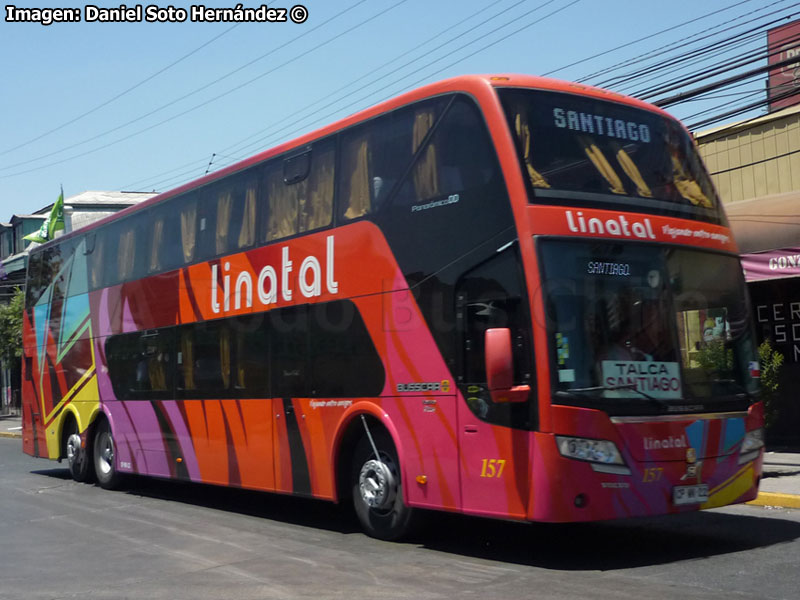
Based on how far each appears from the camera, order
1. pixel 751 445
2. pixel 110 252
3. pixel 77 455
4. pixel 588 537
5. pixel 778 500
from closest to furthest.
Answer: pixel 751 445 → pixel 588 537 → pixel 778 500 → pixel 110 252 → pixel 77 455

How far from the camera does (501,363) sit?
789 cm

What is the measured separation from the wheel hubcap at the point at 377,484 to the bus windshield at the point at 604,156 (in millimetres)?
3267

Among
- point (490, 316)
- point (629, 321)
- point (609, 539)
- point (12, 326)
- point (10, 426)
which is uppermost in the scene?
point (12, 326)

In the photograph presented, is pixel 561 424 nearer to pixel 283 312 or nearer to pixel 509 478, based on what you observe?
pixel 509 478

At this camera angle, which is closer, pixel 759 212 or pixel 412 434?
pixel 412 434

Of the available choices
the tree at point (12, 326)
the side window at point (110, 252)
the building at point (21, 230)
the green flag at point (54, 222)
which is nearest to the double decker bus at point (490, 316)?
the side window at point (110, 252)

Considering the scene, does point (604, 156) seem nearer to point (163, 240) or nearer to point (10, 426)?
point (163, 240)

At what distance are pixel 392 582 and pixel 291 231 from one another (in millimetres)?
4845

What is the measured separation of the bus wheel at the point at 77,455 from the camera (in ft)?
55.9

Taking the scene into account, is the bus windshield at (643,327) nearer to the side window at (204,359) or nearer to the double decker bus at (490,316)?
the double decker bus at (490,316)

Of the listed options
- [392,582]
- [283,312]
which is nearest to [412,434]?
[392,582]

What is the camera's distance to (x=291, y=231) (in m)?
11.4

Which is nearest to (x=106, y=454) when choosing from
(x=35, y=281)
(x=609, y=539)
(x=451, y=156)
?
(x=35, y=281)

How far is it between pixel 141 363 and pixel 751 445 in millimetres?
9304
